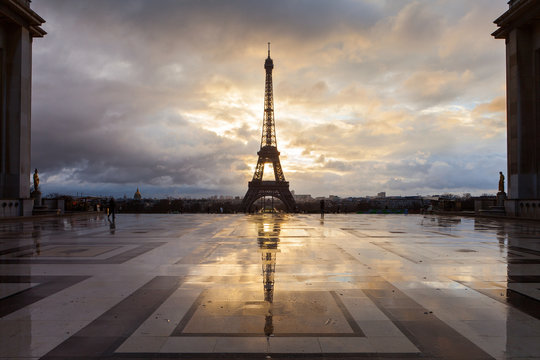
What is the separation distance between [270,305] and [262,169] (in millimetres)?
71525

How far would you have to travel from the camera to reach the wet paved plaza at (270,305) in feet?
12.8

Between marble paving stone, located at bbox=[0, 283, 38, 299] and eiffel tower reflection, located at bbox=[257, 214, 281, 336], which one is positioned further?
marble paving stone, located at bbox=[0, 283, 38, 299]

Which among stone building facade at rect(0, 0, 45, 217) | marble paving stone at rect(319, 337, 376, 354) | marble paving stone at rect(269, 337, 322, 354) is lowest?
marble paving stone at rect(319, 337, 376, 354)

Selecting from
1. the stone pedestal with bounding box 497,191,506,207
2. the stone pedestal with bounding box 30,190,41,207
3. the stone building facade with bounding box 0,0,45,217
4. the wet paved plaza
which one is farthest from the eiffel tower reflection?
the stone pedestal with bounding box 497,191,506,207

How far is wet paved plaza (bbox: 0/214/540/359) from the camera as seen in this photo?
3.89 meters

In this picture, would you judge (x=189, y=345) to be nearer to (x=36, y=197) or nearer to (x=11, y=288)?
(x=11, y=288)

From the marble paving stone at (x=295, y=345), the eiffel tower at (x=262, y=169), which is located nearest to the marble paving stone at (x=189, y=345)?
the marble paving stone at (x=295, y=345)

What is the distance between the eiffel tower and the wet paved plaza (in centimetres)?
6324

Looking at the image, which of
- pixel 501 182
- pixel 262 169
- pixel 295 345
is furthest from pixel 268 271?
pixel 262 169

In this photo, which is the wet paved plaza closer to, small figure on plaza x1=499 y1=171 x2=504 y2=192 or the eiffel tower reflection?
the eiffel tower reflection

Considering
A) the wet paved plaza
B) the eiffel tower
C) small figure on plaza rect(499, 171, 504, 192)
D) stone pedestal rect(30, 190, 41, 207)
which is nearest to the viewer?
the wet paved plaza

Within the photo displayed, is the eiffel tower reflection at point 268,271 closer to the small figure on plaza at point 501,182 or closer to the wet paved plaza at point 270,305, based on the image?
the wet paved plaza at point 270,305

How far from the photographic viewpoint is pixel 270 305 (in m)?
5.31

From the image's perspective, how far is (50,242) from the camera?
41.3 ft
